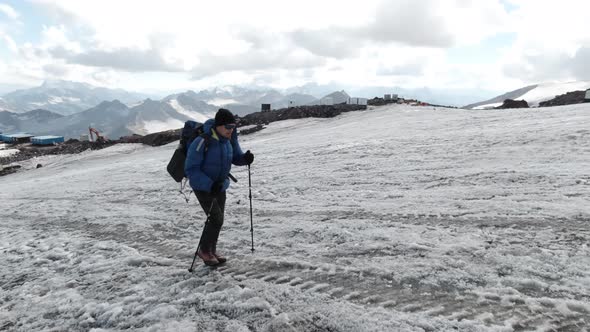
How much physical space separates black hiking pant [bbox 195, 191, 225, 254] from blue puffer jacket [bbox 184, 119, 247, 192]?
220 mm

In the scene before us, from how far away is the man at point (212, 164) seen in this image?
5.31m

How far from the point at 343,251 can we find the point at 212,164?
2.69 metres

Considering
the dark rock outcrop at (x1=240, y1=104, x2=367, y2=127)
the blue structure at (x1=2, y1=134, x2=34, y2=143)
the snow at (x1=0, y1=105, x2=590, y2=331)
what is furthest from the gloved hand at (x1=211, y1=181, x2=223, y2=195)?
the blue structure at (x1=2, y1=134, x2=34, y2=143)

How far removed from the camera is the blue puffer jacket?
530 cm

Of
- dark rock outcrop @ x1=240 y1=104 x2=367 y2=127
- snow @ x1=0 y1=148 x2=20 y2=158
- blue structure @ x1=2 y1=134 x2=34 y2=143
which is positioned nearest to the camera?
dark rock outcrop @ x1=240 y1=104 x2=367 y2=127

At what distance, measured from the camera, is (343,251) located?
6.26 metres

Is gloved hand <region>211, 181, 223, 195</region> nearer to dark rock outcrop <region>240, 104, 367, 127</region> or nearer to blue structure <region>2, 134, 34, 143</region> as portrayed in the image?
dark rock outcrop <region>240, 104, 367, 127</region>

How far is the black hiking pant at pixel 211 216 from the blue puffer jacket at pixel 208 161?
22 cm

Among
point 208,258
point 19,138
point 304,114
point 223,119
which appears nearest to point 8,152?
point 19,138

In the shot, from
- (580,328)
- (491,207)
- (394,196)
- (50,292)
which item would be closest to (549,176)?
(491,207)

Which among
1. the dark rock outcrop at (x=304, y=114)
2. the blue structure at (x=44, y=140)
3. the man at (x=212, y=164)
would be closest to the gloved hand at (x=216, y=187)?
the man at (x=212, y=164)

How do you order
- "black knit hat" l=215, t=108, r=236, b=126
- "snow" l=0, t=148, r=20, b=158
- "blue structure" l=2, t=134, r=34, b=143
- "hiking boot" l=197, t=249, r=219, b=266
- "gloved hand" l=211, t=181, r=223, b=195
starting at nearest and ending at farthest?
"black knit hat" l=215, t=108, r=236, b=126
"gloved hand" l=211, t=181, r=223, b=195
"hiking boot" l=197, t=249, r=219, b=266
"snow" l=0, t=148, r=20, b=158
"blue structure" l=2, t=134, r=34, b=143

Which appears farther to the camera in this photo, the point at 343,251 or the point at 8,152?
the point at 8,152

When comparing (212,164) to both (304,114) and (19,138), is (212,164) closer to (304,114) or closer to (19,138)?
(304,114)
